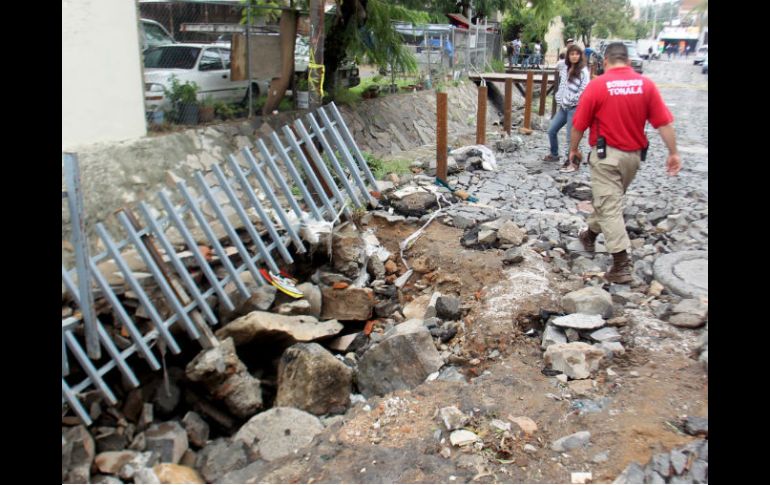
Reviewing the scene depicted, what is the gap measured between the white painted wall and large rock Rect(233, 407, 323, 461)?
3653 mm

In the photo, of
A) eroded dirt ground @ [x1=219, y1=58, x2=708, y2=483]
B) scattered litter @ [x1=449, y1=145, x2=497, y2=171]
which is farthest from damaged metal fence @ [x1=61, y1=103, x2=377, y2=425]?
scattered litter @ [x1=449, y1=145, x2=497, y2=171]

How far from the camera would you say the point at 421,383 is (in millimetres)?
4207

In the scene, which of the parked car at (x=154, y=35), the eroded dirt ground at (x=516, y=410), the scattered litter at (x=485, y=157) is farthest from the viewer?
the scattered litter at (x=485, y=157)

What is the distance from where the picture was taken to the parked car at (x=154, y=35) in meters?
7.37

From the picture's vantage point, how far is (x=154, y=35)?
777cm

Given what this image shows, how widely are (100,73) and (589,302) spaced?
17.8 ft

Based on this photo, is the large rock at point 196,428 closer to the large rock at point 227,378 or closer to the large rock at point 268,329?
the large rock at point 227,378

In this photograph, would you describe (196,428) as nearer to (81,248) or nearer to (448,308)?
(81,248)

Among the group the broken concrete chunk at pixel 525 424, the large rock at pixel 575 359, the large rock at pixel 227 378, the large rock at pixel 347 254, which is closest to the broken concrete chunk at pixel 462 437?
the broken concrete chunk at pixel 525 424

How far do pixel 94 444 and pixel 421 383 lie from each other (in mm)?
2181

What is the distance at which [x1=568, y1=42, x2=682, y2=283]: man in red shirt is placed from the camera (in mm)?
4684

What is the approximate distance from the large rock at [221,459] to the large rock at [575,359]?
211 cm
